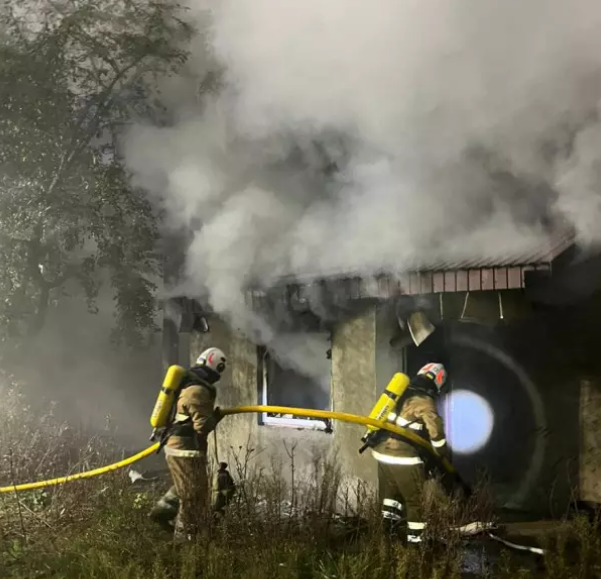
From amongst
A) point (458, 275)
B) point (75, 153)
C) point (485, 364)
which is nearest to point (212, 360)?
point (458, 275)

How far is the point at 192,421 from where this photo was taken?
179 inches

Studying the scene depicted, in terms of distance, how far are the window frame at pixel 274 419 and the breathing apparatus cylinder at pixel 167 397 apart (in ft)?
3.37

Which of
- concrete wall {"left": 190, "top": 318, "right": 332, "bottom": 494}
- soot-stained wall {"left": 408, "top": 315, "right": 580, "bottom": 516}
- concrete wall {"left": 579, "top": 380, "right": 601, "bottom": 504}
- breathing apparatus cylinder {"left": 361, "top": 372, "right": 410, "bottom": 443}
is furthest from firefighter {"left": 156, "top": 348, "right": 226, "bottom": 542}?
concrete wall {"left": 579, "top": 380, "right": 601, "bottom": 504}

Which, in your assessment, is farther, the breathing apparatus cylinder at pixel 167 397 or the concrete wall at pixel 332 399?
the concrete wall at pixel 332 399

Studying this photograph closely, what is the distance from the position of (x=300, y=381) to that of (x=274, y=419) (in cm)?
39

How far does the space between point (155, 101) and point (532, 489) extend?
4615 millimetres

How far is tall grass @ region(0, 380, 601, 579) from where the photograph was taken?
3631mm

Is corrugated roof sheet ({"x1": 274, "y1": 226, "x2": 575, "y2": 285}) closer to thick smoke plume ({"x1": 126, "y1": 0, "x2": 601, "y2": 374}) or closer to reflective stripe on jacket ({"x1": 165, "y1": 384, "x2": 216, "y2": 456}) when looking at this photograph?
thick smoke plume ({"x1": 126, "y1": 0, "x2": 601, "y2": 374})

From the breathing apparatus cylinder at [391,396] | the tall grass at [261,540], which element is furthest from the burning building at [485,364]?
the tall grass at [261,540]

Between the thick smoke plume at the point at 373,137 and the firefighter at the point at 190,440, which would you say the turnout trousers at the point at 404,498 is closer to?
the firefighter at the point at 190,440

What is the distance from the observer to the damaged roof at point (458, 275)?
4.02m

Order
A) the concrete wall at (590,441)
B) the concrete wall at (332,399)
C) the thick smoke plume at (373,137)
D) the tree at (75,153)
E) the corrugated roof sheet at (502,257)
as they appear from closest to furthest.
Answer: the corrugated roof sheet at (502,257) < the thick smoke plume at (373,137) < the concrete wall at (590,441) < the concrete wall at (332,399) < the tree at (75,153)

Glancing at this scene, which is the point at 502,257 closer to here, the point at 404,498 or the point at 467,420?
the point at 467,420

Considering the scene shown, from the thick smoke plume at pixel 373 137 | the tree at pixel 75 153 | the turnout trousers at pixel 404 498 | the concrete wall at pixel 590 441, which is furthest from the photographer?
the tree at pixel 75 153
